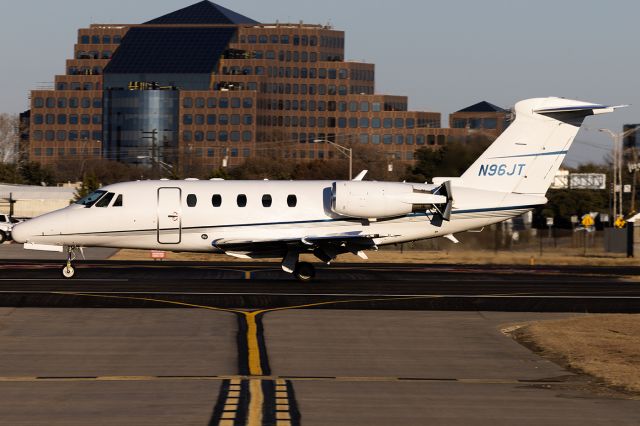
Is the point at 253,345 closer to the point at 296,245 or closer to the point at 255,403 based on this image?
the point at 255,403

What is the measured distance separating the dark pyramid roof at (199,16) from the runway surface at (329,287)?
14608 cm

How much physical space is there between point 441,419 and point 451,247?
4446cm

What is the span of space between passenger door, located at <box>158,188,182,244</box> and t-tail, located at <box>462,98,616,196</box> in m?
9.88

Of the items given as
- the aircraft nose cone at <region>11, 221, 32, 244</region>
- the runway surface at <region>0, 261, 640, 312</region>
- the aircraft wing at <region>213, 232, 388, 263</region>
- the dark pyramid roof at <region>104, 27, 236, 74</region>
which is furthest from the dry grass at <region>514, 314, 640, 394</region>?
the dark pyramid roof at <region>104, 27, 236, 74</region>

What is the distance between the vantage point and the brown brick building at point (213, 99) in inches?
7023

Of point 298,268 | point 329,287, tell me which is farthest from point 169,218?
point 329,287

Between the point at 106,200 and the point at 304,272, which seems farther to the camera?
the point at 106,200

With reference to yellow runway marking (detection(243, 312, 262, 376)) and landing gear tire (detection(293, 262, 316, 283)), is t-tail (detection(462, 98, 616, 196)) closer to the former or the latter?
landing gear tire (detection(293, 262, 316, 283))

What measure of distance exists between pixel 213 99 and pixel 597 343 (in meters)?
161

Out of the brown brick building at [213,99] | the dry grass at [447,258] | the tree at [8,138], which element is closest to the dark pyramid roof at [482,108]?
the brown brick building at [213,99]

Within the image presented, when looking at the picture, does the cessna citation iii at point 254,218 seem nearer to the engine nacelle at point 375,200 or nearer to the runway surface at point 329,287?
the engine nacelle at point 375,200

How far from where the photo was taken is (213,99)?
591 feet

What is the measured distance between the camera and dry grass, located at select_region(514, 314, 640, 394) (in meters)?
18.7

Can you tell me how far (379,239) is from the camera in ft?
123
